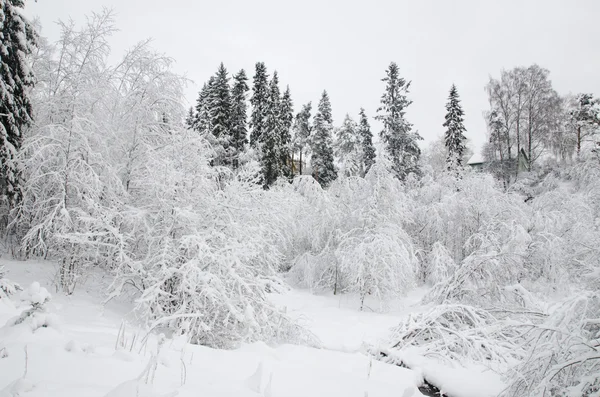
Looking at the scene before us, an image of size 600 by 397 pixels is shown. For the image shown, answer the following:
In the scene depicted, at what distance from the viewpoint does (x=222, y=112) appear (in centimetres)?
2550

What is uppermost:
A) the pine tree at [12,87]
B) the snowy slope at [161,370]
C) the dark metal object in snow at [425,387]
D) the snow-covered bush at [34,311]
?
the pine tree at [12,87]

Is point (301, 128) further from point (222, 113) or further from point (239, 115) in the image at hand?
point (222, 113)

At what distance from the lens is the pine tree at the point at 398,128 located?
22969mm

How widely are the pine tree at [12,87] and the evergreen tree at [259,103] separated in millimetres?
17973

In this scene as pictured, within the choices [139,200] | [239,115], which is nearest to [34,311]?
[139,200]

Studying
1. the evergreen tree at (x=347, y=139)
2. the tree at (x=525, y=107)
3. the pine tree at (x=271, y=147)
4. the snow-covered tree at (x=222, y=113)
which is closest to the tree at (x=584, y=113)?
the tree at (x=525, y=107)

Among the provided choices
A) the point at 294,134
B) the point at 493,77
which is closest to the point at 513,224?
the point at 493,77

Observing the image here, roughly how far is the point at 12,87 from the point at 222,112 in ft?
59.5

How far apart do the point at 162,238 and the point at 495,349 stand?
7607mm

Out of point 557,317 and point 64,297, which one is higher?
point 557,317

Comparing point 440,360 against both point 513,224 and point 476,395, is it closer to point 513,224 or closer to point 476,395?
point 476,395

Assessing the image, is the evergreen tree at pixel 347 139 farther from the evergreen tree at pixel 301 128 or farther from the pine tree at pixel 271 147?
the pine tree at pixel 271 147

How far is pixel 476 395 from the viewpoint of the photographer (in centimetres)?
526

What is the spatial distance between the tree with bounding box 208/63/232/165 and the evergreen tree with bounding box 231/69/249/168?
54 cm
